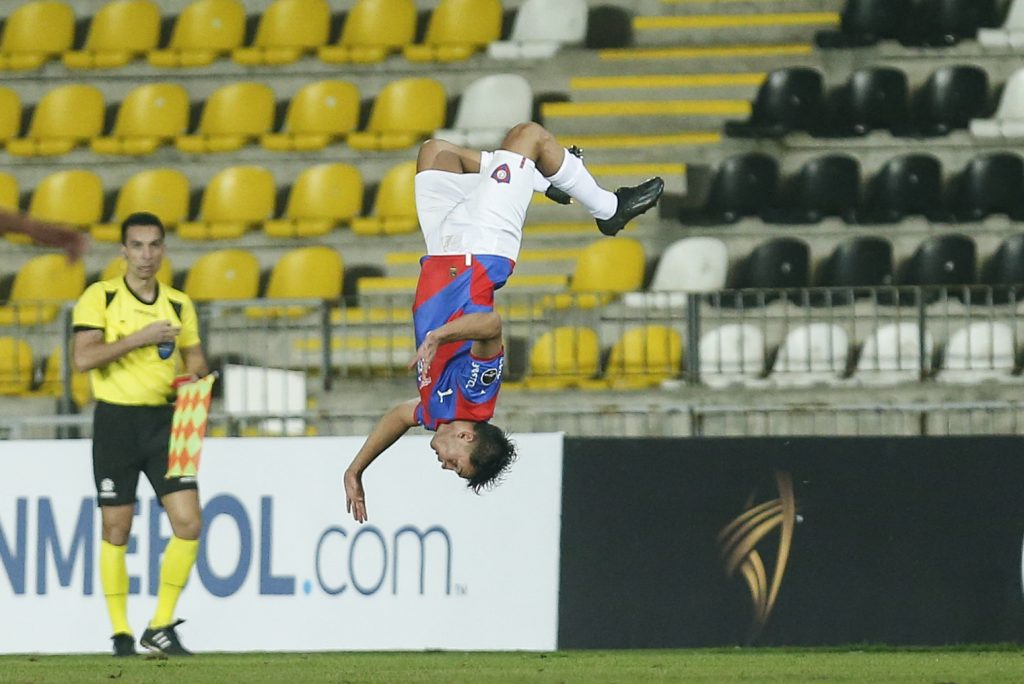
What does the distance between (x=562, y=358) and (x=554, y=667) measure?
19.0ft

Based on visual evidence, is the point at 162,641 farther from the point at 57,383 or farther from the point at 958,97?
the point at 958,97

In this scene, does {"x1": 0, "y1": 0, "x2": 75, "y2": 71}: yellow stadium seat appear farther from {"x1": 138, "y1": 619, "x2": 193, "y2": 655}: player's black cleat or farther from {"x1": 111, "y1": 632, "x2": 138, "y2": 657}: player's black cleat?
{"x1": 138, "y1": 619, "x2": 193, "y2": 655}: player's black cleat

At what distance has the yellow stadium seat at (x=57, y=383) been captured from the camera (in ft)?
50.0

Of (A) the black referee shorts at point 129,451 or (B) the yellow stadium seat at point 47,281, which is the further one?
(B) the yellow stadium seat at point 47,281

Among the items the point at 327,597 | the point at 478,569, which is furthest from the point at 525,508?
the point at 327,597

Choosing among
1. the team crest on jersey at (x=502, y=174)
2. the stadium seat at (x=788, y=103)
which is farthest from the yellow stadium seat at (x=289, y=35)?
the team crest on jersey at (x=502, y=174)

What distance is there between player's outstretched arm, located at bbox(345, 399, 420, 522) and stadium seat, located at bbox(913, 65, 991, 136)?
9.69 metres

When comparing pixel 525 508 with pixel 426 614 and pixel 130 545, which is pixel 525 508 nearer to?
pixel 426 614

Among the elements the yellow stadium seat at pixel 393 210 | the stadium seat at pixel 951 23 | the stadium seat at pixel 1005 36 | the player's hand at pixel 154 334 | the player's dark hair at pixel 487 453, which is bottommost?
the player's dark hair at pixel 487 453

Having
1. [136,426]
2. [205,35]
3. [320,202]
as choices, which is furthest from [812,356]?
[205,35]

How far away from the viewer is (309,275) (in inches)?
688

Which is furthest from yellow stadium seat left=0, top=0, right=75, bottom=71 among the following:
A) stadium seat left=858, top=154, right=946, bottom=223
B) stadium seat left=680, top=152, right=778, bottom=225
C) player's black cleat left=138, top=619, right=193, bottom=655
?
player's black cleat left=138, top=619, right=193, bottom=655

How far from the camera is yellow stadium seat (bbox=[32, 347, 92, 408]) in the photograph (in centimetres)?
1524

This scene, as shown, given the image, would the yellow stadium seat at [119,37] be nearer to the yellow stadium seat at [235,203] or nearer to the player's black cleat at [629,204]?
the yellow stadium seat at [235,203]
